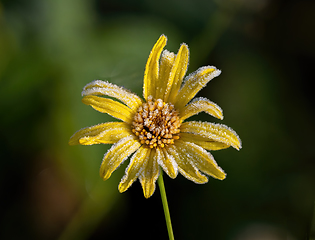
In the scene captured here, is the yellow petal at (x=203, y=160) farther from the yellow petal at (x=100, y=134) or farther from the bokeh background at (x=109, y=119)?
the bokeh background at (x=109, y=119)

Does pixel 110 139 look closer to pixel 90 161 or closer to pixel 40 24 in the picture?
pixel 90 161

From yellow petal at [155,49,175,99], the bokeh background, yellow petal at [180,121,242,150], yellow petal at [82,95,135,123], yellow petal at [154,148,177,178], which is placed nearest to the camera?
yellow petal at [154,148,177,178]

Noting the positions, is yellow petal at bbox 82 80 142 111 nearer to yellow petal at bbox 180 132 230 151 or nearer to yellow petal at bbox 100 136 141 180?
yellow petal at bbox 100 136 141 180

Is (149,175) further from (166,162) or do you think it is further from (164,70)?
(164,70)

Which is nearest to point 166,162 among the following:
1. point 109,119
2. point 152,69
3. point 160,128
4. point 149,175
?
point 149,175

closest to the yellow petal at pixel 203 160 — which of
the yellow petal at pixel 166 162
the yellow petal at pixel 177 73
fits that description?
the yellow petal at pixel 166 162

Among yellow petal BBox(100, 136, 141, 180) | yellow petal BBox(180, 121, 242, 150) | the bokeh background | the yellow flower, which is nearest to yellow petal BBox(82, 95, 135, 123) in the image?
the yellow flower
